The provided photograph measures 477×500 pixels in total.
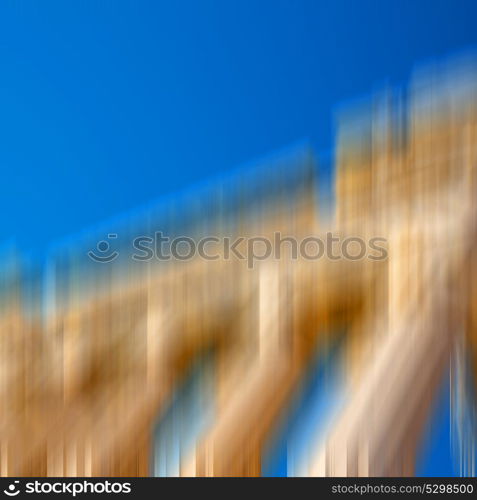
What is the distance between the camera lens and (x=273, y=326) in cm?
99

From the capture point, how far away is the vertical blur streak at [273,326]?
0.83 metres

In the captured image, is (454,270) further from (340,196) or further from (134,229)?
(134,229)

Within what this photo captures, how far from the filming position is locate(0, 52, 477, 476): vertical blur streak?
2.71 feet

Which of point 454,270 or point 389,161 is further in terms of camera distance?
point 389,161

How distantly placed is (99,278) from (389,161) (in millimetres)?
708

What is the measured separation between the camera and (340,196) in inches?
46.2

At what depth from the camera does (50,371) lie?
1040 mm

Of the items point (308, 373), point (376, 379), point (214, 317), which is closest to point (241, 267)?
point (214, 317)

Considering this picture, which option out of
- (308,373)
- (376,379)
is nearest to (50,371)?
(308,373)
